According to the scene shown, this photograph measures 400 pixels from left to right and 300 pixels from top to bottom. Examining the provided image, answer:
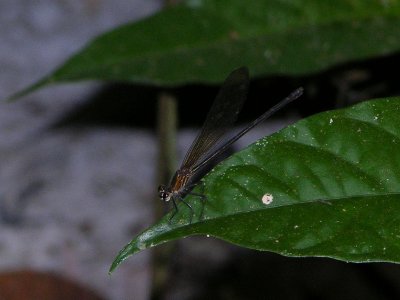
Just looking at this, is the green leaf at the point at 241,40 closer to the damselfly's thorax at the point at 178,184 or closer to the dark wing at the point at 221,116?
the dark wing at the point at 221,116

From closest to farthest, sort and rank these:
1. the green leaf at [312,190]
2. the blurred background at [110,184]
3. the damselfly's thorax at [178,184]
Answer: the green leaf at [312,190] → the damselfly's thorax at [178,184] → the blurred background at [110,184]

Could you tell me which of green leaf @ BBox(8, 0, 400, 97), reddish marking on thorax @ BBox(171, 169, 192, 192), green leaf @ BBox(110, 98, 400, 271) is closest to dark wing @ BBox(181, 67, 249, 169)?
reddish marking on thorax @ BBox(171, 169, 192, 192)

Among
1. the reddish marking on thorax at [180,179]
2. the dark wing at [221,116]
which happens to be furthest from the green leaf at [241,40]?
the reddish marking on thorax at [180,179]

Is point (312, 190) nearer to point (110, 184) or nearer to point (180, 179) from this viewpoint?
point (180, 179)

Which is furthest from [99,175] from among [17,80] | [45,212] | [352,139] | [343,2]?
[352,139]

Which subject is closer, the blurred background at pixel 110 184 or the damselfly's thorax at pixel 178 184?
the damselfly's thorax at pixel 178 184

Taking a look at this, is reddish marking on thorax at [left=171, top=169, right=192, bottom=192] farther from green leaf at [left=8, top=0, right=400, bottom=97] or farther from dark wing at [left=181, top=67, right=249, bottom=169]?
green leaf at [left=8, top=0, right=400, bottom=97]

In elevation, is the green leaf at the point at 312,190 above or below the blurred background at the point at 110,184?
above
